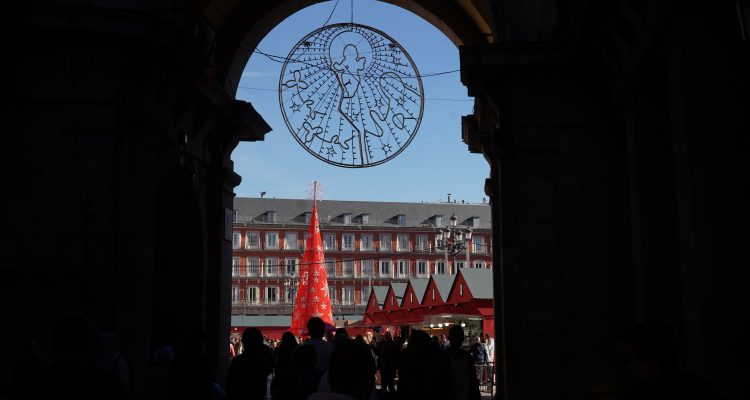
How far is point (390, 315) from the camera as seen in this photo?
5772 cm

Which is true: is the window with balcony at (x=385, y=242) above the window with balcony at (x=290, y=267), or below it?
above

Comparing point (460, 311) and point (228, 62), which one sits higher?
point (228, 62)

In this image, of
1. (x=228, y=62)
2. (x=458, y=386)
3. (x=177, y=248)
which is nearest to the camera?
(x=458, y=386)

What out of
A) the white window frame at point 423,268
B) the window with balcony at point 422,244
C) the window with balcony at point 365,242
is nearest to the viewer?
the white window frame at point 423,268

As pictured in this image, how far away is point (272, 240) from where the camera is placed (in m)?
107

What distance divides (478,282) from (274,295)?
64.2 metres

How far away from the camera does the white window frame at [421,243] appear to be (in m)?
109

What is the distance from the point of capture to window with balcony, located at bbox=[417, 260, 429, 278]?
107 meters

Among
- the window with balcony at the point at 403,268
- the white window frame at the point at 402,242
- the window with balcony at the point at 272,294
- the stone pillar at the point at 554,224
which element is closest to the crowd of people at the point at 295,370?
the stone pillar at the point at 554,224

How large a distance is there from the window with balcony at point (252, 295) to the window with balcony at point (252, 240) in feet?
14.2

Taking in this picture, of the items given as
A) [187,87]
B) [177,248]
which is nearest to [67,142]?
[187,87]

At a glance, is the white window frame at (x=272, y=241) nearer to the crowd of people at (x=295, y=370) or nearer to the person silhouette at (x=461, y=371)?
the crowd of people at (x=295, y=370)

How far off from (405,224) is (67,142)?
10246cm

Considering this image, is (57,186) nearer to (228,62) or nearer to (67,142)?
(67,142)
